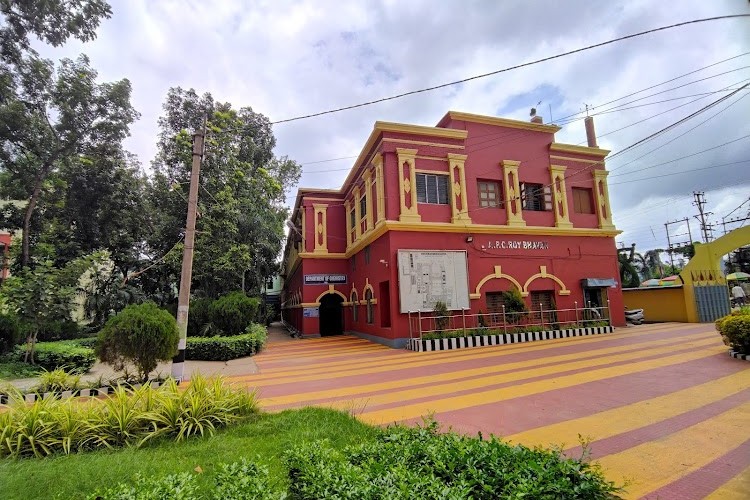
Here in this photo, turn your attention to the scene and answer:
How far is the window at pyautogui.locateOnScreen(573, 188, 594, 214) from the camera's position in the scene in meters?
17.1

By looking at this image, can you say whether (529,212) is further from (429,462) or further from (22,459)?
(22,459)

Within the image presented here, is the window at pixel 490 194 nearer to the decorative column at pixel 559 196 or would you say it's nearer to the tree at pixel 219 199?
the decorative column at pixel 559 196

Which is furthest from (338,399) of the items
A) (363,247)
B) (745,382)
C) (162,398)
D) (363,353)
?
(363,247)

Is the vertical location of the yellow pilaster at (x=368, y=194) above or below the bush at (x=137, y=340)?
above

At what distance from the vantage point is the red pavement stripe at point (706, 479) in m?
2.92

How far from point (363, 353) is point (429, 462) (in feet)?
30.6

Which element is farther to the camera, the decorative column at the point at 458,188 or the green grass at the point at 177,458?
the decorative column at the point at 458,188

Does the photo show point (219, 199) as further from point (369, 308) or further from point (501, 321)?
point (501, 321)

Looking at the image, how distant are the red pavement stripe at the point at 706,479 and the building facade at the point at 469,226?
379 inches

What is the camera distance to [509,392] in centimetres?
621

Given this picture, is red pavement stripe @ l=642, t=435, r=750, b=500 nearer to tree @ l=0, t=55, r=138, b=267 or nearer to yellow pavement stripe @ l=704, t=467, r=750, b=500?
yellow pavement stripe @ l=704, t=467, r=750, b=500

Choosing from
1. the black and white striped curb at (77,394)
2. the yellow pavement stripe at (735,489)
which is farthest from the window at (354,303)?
the yellow pavement stripe at (735,489)

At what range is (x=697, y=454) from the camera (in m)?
3.59

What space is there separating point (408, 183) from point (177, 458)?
11.4 meters
